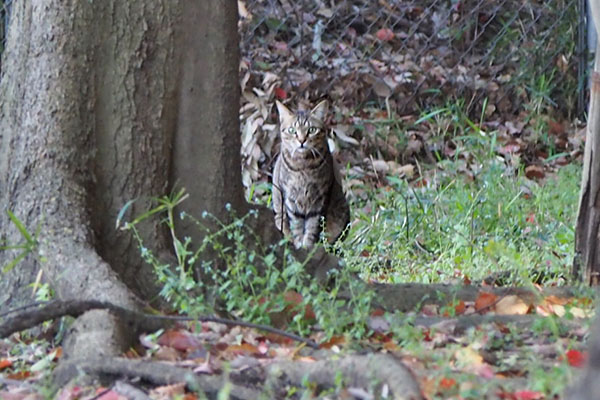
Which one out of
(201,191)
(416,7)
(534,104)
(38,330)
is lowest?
(38,330)

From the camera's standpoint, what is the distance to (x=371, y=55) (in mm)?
9656

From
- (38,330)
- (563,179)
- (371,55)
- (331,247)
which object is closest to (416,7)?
(371,55)

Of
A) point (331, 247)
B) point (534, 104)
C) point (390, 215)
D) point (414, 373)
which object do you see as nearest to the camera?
point (414, 373)

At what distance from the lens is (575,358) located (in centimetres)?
311

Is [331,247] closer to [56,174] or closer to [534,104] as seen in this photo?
[56,174]

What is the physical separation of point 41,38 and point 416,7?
6.90m

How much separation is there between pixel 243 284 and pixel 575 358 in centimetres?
145

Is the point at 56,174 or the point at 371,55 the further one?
the point at 371,55

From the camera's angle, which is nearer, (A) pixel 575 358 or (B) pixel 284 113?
(A) pixel 575 358

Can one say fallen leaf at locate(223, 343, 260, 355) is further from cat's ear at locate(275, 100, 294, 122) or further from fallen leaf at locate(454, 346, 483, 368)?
cat's ear at locate(275, 100, 294, 122)

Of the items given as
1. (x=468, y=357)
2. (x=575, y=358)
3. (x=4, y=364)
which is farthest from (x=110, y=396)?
(x=575, y=358)

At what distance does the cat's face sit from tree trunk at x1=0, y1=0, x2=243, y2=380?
3.60 m

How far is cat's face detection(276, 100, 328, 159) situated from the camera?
25.6 ft

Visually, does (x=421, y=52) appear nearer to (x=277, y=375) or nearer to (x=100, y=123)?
(x=100, y=123)
